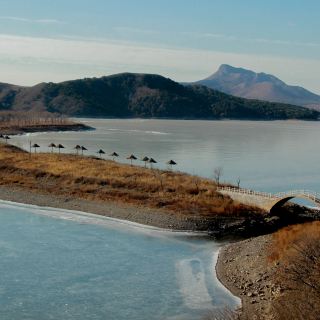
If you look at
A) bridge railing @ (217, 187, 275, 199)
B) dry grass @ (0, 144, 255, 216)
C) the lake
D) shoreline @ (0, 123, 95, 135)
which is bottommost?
shoreline @ (0, 123, 95, 135)

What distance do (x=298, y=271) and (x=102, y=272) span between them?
10454 mm

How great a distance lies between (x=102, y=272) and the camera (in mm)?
30234

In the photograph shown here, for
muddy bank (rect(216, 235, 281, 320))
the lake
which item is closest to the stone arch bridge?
muddy bank (rect(216, 235, 281, 320))

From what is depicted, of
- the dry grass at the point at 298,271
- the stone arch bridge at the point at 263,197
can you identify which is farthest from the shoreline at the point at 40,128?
the dry grass at the point at 298,271

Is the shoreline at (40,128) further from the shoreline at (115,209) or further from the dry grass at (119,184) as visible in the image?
the shoreline at (115,209)

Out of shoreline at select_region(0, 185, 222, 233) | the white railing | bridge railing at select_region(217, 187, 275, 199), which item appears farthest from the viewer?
bridge railing at select_region(217, 187, 275, 199)

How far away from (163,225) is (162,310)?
17416mm

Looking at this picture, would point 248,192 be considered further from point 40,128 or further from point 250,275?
point 40,128

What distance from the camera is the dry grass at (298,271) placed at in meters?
20.1

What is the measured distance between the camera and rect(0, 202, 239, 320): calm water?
24.9m

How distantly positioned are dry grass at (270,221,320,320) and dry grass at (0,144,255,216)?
34.2ft

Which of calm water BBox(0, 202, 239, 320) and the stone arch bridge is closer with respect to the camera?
calm water BBox(0, 202, 239, 320)

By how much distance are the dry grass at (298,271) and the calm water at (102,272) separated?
2955 mm

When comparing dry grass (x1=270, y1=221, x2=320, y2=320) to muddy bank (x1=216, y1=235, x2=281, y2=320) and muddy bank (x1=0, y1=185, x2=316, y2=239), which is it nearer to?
muddy bank (x1=216, y1=235, x2=281, y2=320)
